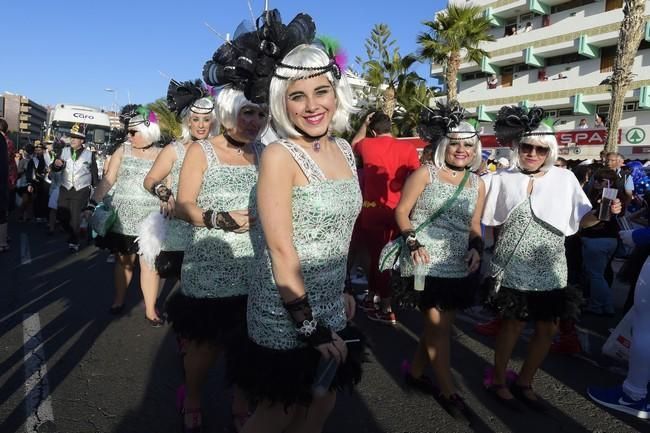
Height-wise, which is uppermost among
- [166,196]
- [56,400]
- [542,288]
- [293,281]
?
[166,196]

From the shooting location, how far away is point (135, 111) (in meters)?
4.89

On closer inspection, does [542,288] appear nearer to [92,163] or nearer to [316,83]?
[316,83]

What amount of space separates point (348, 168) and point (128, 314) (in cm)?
373

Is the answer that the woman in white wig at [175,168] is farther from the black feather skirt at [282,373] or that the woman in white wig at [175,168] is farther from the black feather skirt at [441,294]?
the black feather skirt at [282,373]

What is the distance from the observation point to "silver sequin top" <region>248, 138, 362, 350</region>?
181 centimetres

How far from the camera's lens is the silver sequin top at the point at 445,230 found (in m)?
3.16

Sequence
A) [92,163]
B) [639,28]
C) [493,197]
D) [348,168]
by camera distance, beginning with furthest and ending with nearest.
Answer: [639,28]
[92,163]
[493,197]
[348,168]

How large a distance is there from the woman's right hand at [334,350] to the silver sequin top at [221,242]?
3.03 ft

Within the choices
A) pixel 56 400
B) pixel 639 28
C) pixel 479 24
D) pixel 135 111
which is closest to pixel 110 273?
pixel 135 111

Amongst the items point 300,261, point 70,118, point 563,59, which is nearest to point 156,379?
point 300,261

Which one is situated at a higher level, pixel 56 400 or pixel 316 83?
pixel 316 83

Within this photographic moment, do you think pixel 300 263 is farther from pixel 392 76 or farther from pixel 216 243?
pixel 392 76

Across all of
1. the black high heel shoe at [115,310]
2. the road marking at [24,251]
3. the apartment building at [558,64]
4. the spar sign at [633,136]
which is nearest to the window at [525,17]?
the apartment building at [558,64]

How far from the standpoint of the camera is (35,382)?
11.0 feet
